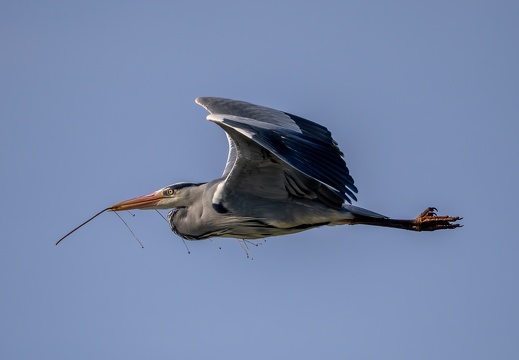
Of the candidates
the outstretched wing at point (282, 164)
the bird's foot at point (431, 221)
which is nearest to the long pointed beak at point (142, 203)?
the outstretched wing at point (282, 164)

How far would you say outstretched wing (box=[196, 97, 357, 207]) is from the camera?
11.1 meters

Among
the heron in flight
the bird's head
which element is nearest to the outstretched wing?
the heron in flight

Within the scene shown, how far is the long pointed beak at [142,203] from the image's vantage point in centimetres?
1315

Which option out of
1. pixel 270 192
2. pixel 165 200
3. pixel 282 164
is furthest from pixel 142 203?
pixel 282 164

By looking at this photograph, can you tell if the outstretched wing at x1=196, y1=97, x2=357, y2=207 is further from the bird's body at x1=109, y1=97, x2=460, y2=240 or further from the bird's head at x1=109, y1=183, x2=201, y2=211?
the bird's head at x1=109, y1=183, x2=201, y2=211

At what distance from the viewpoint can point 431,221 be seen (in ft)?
41.7

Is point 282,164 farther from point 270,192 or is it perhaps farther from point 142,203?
point 142,203

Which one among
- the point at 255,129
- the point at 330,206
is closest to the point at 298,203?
the point at 330,206

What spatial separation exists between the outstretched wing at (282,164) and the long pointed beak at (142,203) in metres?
0.92

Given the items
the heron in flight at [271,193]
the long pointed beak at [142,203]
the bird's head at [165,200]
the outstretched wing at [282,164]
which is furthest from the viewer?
the long pointed beak at [142,203]

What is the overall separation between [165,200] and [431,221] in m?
2.92

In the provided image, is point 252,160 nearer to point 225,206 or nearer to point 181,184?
point 225,206

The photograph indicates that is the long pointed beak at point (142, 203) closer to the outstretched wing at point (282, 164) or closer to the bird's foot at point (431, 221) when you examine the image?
the outstretched wing at point (282, 164)

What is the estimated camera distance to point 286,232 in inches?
495
